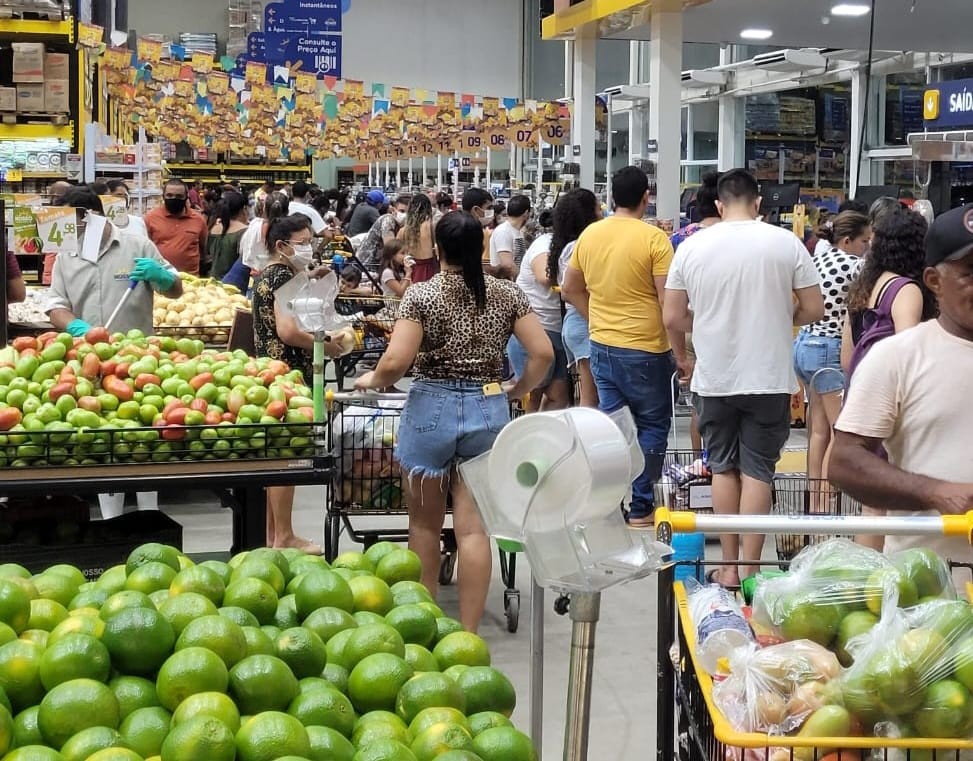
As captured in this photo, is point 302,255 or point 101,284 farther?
point 101,284

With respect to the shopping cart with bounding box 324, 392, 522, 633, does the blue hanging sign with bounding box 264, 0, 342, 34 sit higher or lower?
higher

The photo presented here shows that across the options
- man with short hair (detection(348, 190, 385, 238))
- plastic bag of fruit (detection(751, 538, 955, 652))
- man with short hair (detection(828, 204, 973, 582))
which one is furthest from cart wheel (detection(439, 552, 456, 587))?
man with short hair (detection(348, 190, 385, 238))

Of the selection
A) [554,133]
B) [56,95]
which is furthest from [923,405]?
[554,133]

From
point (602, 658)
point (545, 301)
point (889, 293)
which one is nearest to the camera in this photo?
point (889, 293)

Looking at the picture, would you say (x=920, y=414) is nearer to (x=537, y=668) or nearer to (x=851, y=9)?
(x=537, y=668)

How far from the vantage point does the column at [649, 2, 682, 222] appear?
31.3ft

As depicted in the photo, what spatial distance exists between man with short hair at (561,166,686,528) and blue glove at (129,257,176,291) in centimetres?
194

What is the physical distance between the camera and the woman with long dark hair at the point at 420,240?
9266 millimetres

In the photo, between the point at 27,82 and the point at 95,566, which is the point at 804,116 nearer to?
the point at 27,82

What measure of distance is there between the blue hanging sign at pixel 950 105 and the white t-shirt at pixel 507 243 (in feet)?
11.4

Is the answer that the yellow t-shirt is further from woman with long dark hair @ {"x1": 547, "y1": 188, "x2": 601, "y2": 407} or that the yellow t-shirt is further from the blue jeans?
woman with long dark hair @ {"x1": 547, "y1": 188, "x2": 601, "y2": 407}

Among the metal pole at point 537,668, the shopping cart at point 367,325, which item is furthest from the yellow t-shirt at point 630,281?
the metal pole at point 537,668

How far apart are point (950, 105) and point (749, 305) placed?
2.77 m

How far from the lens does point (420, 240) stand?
9289mm
